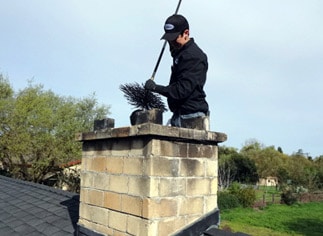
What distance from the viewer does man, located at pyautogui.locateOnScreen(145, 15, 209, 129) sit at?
2896 millimetres

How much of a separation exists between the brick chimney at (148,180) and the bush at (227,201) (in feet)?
64.4

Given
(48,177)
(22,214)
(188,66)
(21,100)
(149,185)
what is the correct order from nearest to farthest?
(149,185), (188,66), (22,214), (21,100), (48,177)

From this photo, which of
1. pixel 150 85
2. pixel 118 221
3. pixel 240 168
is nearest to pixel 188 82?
pixel 150 85

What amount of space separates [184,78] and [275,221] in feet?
53.8

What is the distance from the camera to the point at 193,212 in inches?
111

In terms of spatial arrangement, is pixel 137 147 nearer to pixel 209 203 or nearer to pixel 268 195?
pixel 209 203

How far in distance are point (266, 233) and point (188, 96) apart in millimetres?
13504

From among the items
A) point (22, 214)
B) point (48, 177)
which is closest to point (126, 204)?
point (22, 214)

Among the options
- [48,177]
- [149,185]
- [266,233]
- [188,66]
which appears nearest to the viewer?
[149,185]

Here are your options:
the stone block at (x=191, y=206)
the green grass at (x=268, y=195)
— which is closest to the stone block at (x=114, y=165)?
the stone block at (x=191, y=206)

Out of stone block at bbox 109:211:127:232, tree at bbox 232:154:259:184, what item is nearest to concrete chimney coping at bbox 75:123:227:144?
stone block at bbox 109:211:127:232

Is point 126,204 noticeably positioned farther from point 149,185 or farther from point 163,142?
point 163,142

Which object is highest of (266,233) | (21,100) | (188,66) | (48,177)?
(21,100)

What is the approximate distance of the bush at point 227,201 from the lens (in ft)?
72.1
